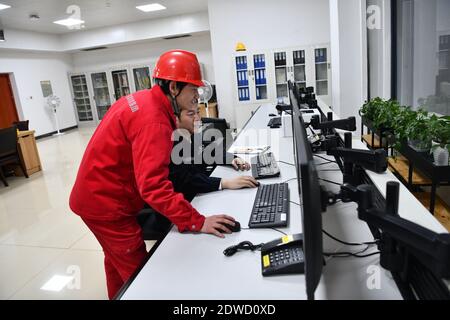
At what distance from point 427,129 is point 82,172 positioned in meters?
1.93

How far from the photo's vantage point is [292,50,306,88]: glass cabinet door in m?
6.12

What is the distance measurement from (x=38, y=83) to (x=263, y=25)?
255 inches

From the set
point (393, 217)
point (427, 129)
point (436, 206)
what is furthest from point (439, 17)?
point (393, 217)

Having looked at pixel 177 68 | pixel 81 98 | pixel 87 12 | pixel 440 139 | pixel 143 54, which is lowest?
pixel 440 139

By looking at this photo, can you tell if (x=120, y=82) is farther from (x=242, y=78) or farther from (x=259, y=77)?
(x=259, y=77)

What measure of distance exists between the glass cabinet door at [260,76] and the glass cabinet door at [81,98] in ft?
20.5

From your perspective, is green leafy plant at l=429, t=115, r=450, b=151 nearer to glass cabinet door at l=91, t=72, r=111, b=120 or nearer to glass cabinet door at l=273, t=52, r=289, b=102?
glass cabinet door at l=273, t=52, r=289, b=102

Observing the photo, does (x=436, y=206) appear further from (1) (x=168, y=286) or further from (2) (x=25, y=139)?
(2) (x=25, y=139)

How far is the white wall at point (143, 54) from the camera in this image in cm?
877

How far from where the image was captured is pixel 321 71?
6242 mm

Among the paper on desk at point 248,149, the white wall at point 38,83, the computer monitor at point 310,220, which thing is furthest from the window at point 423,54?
the white wall at point 38,83

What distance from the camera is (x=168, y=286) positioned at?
3.21 feet

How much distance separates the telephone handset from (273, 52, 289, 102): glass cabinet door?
535 centimetres

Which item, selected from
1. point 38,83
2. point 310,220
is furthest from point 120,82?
point 310,220
